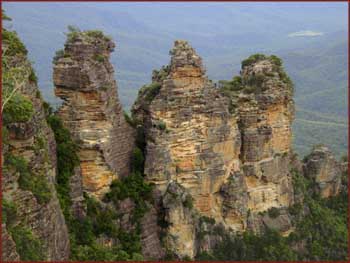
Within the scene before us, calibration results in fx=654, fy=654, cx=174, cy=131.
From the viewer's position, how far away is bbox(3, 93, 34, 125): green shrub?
18.9m

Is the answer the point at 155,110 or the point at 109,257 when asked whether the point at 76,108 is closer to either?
the point at 155,110

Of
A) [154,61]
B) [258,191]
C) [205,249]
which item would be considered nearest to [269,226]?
[258,191]

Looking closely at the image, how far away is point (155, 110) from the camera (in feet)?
97.9

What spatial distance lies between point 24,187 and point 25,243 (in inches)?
64.5

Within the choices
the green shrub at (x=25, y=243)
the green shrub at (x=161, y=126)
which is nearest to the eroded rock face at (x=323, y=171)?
the green shrub at (x=161, y=126)

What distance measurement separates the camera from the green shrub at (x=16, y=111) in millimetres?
18922

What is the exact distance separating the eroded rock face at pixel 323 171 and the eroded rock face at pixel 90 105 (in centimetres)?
1556

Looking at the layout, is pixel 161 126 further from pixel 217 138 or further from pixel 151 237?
pixel 151 237

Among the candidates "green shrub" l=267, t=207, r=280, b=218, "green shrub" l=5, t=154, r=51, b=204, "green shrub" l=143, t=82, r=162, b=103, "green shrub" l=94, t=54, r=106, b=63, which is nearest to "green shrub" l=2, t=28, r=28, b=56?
"green shrub" l=5, t=154, r=51, b=204

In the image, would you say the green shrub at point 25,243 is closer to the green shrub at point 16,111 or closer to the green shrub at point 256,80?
A: the green shrub at point 16,111

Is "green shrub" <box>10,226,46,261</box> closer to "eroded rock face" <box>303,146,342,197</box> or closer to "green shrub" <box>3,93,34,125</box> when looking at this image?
"green shrub" <box>3,93,34,125</box>

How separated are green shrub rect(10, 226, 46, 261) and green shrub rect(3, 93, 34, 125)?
10.2 ft

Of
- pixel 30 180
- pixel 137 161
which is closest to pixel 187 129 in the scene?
pixel 137 161

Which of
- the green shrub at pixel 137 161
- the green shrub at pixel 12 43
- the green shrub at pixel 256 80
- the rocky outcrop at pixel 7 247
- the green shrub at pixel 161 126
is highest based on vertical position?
the green shrub at pixel 12 43
